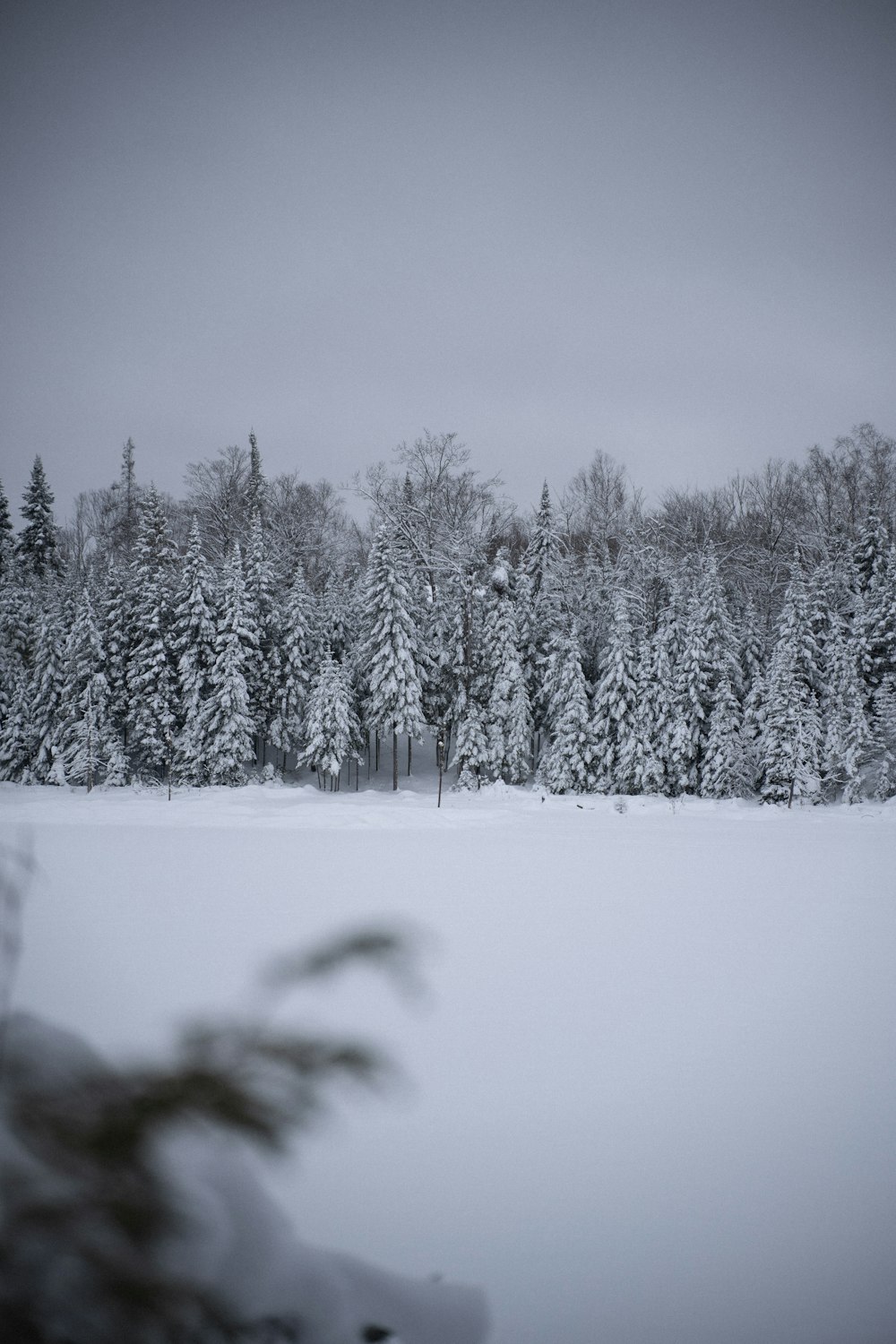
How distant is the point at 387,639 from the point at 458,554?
5.22m

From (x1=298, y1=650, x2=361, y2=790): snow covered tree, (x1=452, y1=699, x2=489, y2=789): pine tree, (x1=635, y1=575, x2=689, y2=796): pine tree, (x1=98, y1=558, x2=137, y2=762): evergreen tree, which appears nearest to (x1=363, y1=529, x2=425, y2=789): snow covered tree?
(x1=298, y1=650, x2=361, y2=790): snow covered tree

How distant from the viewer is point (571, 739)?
29.0 m

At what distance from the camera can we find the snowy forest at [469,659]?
2656cm

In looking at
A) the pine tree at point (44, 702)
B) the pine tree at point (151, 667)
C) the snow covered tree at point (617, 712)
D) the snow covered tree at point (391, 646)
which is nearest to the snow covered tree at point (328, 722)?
the snow covered tree at point (391, 646)

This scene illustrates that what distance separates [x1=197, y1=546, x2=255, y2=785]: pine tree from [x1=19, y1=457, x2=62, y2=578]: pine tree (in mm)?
21364

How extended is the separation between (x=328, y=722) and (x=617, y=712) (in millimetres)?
13082

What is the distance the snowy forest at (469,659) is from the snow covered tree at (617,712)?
106 millimetres

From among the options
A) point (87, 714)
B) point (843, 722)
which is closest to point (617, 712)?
point (843, 722)

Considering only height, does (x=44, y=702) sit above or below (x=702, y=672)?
below

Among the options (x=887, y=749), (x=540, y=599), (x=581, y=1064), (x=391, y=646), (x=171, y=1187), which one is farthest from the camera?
(x=540, y=599)

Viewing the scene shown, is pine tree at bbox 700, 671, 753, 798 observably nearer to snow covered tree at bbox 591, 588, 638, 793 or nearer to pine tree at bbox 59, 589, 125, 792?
snow covered tree at bbox 591, 588, 638, 793

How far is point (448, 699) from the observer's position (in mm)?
31688

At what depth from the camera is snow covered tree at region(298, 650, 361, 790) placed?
1200 inches

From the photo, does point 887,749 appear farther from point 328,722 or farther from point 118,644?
point 118,644
